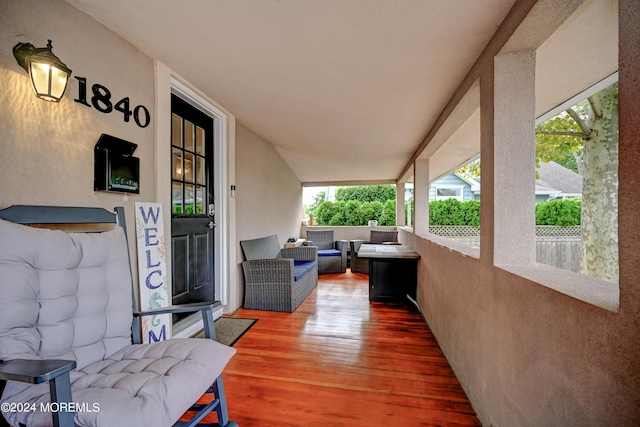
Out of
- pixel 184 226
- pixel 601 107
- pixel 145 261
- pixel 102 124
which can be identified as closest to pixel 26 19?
pixel 102 124

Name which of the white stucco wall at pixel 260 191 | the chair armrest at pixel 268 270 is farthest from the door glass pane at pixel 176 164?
the chair armrest at pixel 268 270

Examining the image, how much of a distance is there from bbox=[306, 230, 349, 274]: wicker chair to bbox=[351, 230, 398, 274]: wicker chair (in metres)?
0.20

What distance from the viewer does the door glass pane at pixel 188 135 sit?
2.83 metres

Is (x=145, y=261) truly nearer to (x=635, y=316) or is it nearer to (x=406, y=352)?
(x=406, y=352)

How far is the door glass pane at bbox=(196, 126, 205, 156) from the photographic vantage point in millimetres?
3006

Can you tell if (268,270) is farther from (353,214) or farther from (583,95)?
(353,214)

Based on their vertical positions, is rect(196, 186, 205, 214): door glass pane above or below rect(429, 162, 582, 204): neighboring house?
below

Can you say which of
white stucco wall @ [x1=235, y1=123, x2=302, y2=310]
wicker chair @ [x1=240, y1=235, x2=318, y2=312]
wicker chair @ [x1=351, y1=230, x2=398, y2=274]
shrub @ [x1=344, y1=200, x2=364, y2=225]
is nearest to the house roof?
shrub @ [x1=344, y1=200, x2=364, y2=225]

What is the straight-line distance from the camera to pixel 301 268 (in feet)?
13.3

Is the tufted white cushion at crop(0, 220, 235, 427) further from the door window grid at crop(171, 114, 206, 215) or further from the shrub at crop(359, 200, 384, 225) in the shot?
the shrub at crop(359, 200, 384, 225)

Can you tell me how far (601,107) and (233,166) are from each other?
4.47 metres

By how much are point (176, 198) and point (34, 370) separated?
205 centimetres

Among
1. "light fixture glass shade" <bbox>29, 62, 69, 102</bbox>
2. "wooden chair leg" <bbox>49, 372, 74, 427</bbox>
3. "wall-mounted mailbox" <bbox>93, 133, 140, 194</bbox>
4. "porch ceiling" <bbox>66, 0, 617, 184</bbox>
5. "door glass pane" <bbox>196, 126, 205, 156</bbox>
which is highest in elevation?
"porch ceiling" <bbox>66, 0, 617, 184</bbox>

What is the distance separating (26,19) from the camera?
135cm
